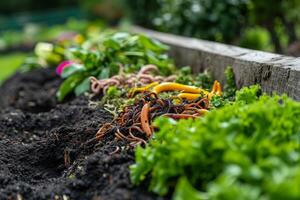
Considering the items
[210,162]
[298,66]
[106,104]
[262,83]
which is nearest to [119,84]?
[106,104]

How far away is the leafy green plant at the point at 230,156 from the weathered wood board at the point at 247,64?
88cm

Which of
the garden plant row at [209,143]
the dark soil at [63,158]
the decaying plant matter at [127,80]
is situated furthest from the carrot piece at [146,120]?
the decaying plant matter at [127,80]

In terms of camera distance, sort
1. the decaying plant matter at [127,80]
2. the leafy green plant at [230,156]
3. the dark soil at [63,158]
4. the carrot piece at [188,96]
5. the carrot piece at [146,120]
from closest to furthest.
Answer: the leafy green plant at [230,156] < the dark soil at [63,158] < the carrot piece at [146,120] < the carrot piece at [188,96] < the decaying plant matter at [127,80]

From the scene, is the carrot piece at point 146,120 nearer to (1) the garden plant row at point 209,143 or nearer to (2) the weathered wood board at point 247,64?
(1) the garden plant row at point 209,143

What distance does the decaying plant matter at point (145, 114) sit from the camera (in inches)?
130

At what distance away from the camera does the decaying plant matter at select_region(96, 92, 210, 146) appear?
3.31 metres

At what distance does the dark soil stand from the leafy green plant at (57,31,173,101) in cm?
49

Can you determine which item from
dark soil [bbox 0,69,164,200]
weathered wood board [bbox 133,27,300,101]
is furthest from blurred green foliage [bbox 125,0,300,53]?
dark soil [bbox 0,69,164,200]

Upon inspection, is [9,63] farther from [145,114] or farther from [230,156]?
[230,156]

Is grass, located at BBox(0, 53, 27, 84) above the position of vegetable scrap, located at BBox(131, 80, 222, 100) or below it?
below

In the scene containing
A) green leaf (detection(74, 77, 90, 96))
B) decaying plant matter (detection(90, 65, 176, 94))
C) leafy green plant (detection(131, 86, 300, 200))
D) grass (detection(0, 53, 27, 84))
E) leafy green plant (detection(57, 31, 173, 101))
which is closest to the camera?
leafy green plant (detection(131, 86, 300, 200))

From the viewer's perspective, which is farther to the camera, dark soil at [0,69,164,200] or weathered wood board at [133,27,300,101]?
weathered wood board at [133,27,300,101]

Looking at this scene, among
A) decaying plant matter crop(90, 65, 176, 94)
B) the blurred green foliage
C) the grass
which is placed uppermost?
decaying plant matter crop(90, 65, 176, 94)

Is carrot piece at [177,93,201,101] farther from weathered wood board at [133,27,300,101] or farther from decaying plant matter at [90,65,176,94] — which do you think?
decaying plant matter at [90,65,176,94]
